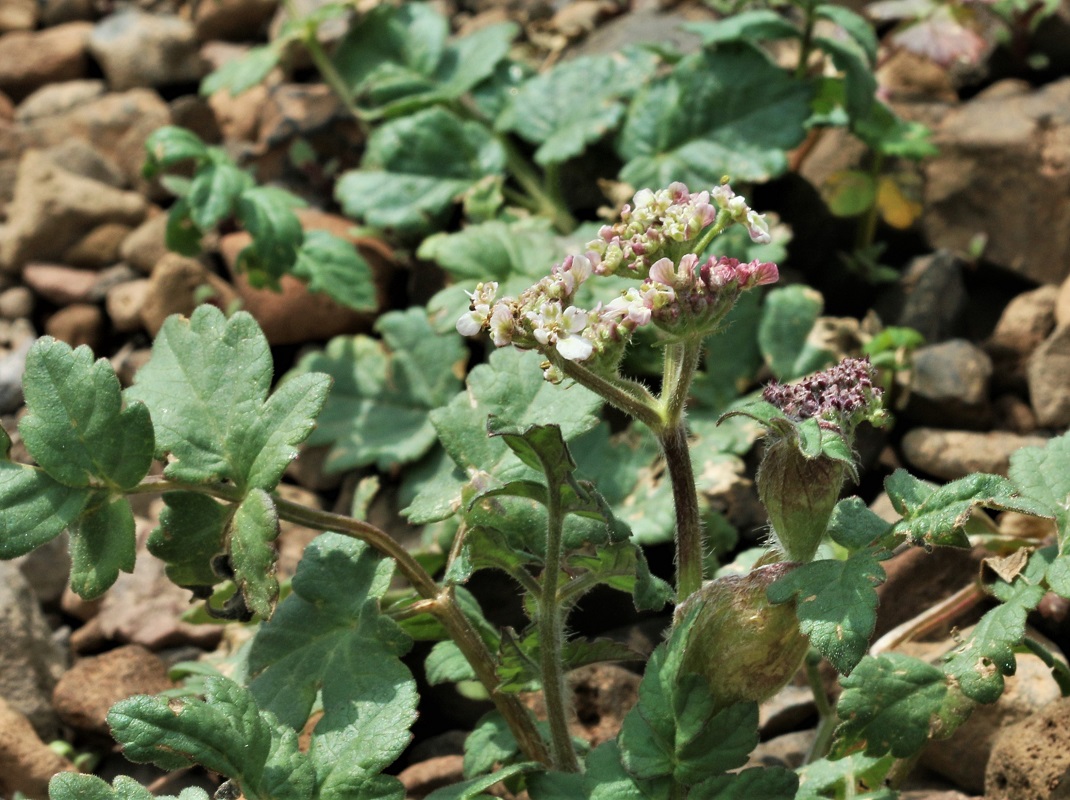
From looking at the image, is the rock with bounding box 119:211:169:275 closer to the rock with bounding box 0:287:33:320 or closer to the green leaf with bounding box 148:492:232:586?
the rock with bounding box 0:287:33:320

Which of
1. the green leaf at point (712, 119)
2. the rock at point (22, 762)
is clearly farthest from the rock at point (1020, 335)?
the rock at point (22, 762)

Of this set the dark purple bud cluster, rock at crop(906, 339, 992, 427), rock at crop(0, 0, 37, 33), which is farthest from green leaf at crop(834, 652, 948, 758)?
rock at crop(0, 0, 37, 33)

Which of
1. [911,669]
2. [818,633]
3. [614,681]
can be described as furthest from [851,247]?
[818,633]

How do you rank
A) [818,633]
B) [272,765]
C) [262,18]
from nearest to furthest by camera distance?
[818,633] → [272,765] → [262,18]

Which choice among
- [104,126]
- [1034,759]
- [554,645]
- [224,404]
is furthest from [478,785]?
[104,126]

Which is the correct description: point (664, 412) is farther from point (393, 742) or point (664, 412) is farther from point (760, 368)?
point (760, 368)

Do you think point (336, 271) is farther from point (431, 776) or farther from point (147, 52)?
point (147, 52)
